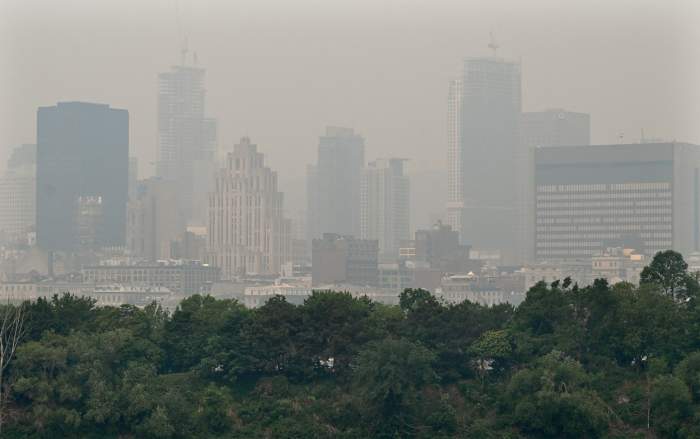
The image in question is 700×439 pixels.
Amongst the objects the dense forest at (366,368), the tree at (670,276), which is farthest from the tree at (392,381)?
the tree at (670,276)

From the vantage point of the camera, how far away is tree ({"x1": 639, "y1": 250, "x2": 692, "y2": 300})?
5250 centimetres

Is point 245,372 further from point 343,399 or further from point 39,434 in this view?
point 39,434

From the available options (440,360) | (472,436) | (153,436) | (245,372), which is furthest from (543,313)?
(153,436)

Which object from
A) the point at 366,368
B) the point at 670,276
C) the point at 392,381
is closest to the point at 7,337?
the point at 366,368

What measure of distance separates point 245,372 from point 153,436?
5977 millimetres

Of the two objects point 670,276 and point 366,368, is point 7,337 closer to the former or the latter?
point 366,368

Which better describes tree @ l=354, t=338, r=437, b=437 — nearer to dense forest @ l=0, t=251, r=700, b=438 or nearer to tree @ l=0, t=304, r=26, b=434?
dense forest @ l=0, t=251, r=700, b=438

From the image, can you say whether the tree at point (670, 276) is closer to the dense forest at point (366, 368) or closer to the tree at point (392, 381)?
the dense forest at point (366, 368)

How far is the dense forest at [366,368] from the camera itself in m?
45.4

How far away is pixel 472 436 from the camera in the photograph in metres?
45.5

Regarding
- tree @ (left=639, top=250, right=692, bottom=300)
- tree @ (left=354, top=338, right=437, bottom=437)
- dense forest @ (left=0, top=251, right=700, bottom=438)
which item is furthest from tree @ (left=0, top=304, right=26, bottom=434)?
tree @ (left=639, top=250, right=692, bottom=300)

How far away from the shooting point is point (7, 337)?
49219mm

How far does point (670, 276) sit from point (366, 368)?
12203 mm

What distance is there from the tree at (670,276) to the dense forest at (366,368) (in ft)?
0.20
